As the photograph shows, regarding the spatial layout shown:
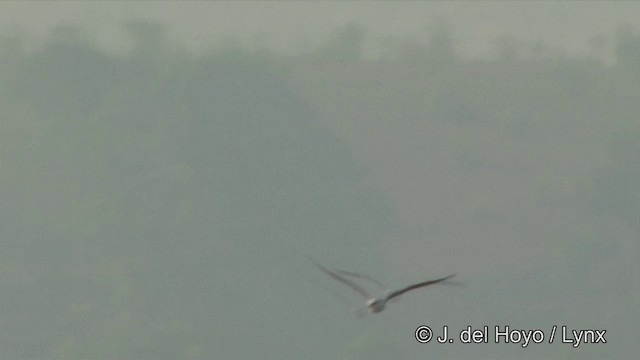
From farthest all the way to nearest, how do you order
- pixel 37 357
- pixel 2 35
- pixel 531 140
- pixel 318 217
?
pixel 2 35
pixel 531 140
pixel 318 217
pixel 37 357

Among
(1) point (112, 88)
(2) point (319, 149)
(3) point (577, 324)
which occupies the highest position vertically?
(1) point (112, 88)

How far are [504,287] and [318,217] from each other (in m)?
9.03

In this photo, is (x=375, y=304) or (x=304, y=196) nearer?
(x=375, y=304)

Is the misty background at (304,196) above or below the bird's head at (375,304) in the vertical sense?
above

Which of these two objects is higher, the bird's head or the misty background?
the misty background

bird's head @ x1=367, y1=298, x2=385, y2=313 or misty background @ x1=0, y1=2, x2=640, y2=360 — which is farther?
misty background @ x1=0, y1=2, x2=640, y2=360

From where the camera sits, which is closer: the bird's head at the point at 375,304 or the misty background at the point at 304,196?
the bird's head at the point at 375,304

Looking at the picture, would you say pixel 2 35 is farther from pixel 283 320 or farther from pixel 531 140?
pixel 283 320

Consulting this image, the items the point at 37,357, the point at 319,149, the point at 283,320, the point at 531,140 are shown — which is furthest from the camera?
the point at 531,140

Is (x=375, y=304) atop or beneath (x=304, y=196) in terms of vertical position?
beneath

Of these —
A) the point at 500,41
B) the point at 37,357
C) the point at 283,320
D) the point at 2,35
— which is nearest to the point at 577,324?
the point at 283,320

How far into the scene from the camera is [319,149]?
68562 mm

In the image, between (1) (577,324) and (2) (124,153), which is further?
(2) (124,153)

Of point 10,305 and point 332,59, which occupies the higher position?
point 332,59
